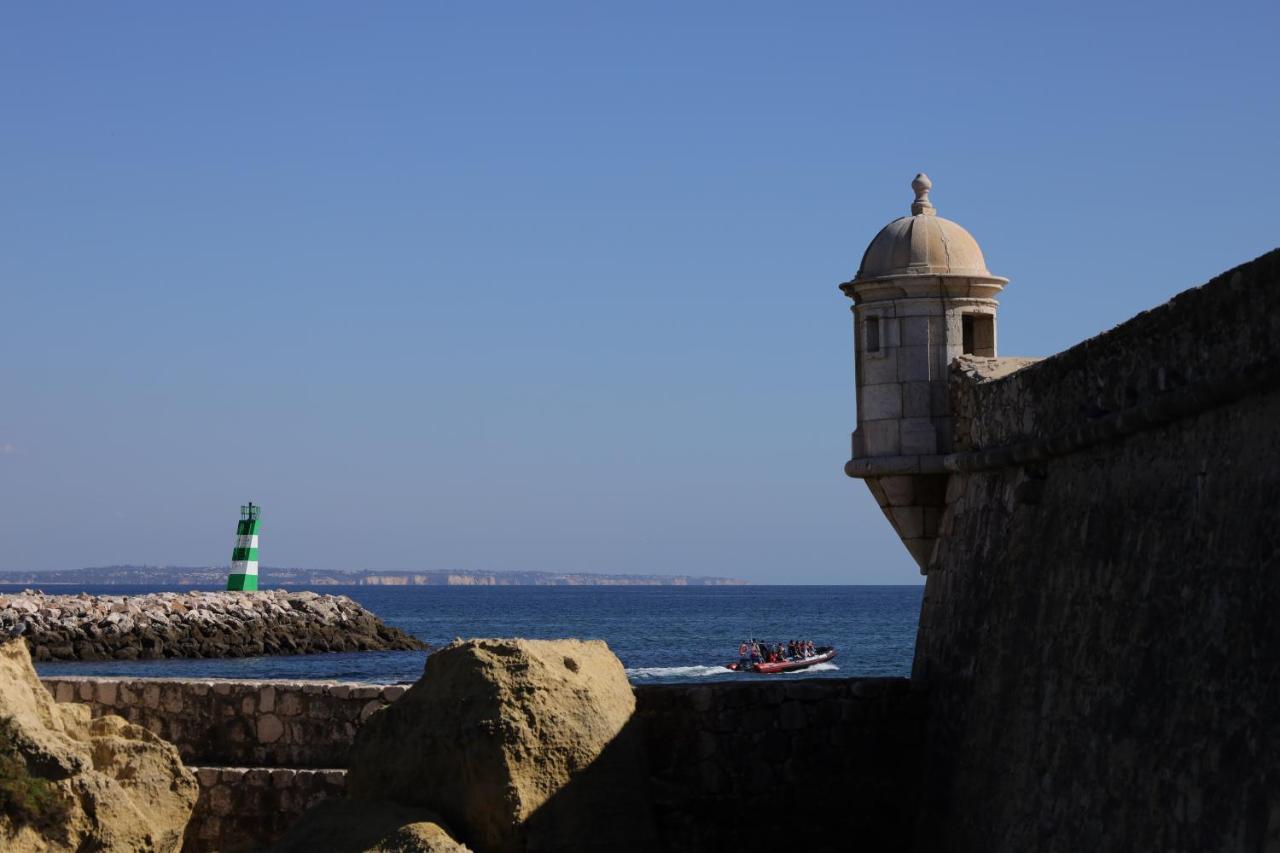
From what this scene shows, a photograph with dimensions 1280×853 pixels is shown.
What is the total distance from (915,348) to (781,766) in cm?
314

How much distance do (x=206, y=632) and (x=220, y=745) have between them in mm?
42200

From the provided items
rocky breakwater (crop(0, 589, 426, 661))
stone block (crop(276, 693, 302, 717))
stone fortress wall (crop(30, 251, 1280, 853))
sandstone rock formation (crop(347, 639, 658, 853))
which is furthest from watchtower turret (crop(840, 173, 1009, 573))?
rocky breakwater (crop(0, 589, 426, 661))

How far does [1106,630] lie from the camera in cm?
766

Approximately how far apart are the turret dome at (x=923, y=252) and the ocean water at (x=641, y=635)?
44.3 feet

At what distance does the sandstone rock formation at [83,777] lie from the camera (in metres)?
9.05

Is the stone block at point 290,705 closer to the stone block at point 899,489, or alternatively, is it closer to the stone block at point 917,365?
the stone block at point 899,489

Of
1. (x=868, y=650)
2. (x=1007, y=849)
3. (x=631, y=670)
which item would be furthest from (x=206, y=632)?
(x=1007, y=849)

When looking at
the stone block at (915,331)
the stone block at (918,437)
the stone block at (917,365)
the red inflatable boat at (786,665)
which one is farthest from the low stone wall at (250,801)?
the red inflatable boat at (786,665)

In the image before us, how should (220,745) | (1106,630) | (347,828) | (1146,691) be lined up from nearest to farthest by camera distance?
(1146,691), (1106,630), (347,828), (220,745)

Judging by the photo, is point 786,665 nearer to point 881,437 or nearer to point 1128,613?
point 881,437

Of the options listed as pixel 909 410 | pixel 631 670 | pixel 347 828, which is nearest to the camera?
pixel 347 828

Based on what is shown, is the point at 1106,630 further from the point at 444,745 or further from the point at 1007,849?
the point at 444,745

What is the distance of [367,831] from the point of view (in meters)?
8.14

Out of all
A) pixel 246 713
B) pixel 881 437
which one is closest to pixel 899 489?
pixel 881 437
